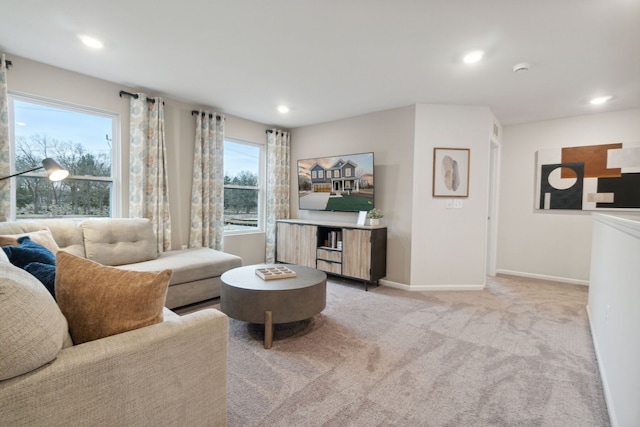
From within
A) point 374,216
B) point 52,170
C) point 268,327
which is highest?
point 52,170

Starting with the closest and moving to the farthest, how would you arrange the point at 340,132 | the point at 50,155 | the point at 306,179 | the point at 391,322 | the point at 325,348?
the point at 325,348
the point at 391,322
the point at 50,155
the point at 340,132
the point at 306,179

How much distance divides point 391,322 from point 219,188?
9.71 feet

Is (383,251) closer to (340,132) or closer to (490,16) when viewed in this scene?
(340,132)

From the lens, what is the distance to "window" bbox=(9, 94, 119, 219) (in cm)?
292

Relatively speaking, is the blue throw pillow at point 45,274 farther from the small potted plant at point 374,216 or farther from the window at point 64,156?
the small potted plant at point 374,216

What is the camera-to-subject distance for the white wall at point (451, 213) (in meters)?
3.90

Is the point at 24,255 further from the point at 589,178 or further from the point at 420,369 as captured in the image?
the point at 589,178

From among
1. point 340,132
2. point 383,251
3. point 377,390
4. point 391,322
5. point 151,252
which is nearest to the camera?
point 377,390

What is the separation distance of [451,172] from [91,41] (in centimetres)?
401

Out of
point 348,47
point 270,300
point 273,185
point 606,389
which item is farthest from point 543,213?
point 270,300

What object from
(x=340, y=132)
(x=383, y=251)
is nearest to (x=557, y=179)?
(x=383, y=251)

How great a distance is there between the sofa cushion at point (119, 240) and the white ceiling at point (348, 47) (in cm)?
157

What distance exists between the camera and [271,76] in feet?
10.2

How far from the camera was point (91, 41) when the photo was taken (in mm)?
2473
